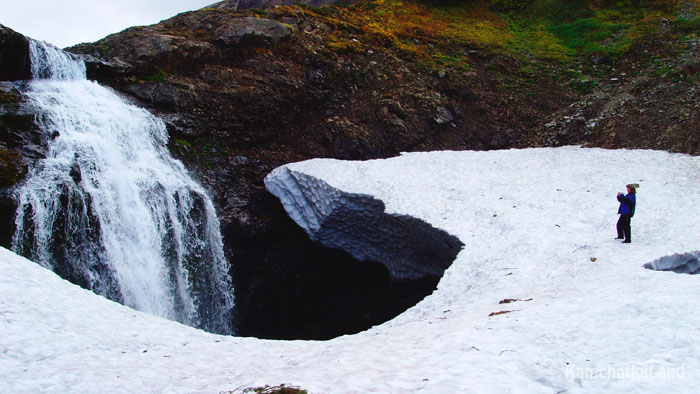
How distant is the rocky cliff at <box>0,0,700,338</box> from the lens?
16.8 meters

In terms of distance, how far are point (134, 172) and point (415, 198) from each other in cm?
945

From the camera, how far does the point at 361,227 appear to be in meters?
15.9

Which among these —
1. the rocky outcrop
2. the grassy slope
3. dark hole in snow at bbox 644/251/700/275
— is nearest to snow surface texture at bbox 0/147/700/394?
dark hole in snow at bbox 644/251/700/275

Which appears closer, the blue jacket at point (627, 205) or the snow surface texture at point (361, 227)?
the blue jacket at point (627, 205)

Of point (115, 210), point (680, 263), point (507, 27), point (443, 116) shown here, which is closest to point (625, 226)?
point (680, 263)

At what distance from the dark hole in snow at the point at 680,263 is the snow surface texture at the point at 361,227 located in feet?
17.2

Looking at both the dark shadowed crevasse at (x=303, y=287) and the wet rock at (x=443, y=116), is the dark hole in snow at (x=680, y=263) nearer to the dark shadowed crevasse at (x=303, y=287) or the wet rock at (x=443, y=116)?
the dark shadowed crevasse at (x=303, y=287)

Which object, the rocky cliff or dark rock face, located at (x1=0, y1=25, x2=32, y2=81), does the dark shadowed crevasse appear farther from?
dark rock face, located at (x1=0, y1=25, x2=32, y2=81)

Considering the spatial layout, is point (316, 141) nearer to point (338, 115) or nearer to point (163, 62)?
point (338, 115)

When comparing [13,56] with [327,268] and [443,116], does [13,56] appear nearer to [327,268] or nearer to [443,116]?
[327,268]

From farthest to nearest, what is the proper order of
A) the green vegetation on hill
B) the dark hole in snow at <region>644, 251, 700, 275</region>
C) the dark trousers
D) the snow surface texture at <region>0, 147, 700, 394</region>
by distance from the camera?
the green vegetation on hill → the dark trousers → the dark hole in snow at <region>644, 251, 700, 275</region> → the snow surface texture at <region>0, 147, 700, 394</region>

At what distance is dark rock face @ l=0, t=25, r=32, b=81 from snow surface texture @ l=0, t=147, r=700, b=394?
9.74 meters

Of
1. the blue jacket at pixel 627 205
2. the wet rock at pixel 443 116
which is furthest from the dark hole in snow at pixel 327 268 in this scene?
the wet rock at pixel 443 116

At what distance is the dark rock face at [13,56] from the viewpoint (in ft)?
46.3
